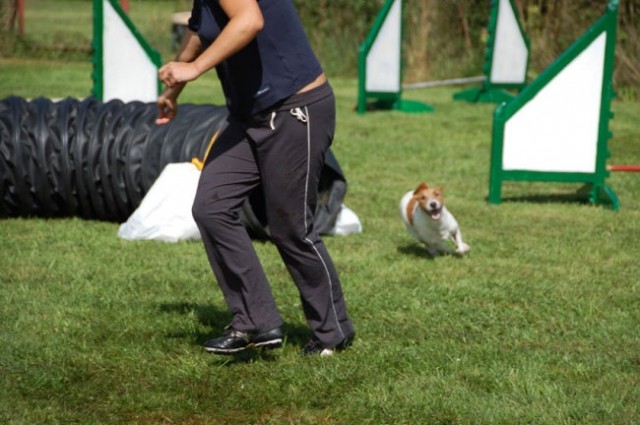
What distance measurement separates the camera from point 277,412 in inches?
147

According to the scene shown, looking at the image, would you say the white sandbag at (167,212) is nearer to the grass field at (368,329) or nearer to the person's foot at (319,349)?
the grass field at (368,329)

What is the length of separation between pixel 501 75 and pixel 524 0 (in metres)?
3.43

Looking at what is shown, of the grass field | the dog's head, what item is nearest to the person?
the grass field

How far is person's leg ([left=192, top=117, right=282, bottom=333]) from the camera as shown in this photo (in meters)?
4.05

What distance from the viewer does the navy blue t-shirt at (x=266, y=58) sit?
12.7ft

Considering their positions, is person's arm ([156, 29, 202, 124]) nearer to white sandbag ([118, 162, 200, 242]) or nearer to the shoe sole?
the shoe sole

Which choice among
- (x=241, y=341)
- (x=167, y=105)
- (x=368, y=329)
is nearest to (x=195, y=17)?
(x=167, y=105)

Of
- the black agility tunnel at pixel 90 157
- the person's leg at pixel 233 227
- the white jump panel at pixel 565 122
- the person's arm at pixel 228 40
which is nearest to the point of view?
the person's arm at pixel 228 40

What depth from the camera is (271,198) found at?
13.2 ft

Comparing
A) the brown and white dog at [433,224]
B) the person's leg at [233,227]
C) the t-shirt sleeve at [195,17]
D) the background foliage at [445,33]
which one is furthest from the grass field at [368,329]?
the background foliage at [445,33]

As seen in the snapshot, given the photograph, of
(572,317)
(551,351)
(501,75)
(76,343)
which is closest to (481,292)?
(572,317)

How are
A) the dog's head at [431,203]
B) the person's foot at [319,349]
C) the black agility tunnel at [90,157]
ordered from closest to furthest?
the person's foot at [319,349], the dog's head at [431,203], the black agility tunnel at [90,157]

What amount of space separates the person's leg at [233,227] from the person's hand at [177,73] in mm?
365

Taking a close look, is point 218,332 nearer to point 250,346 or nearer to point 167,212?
point 250,346
